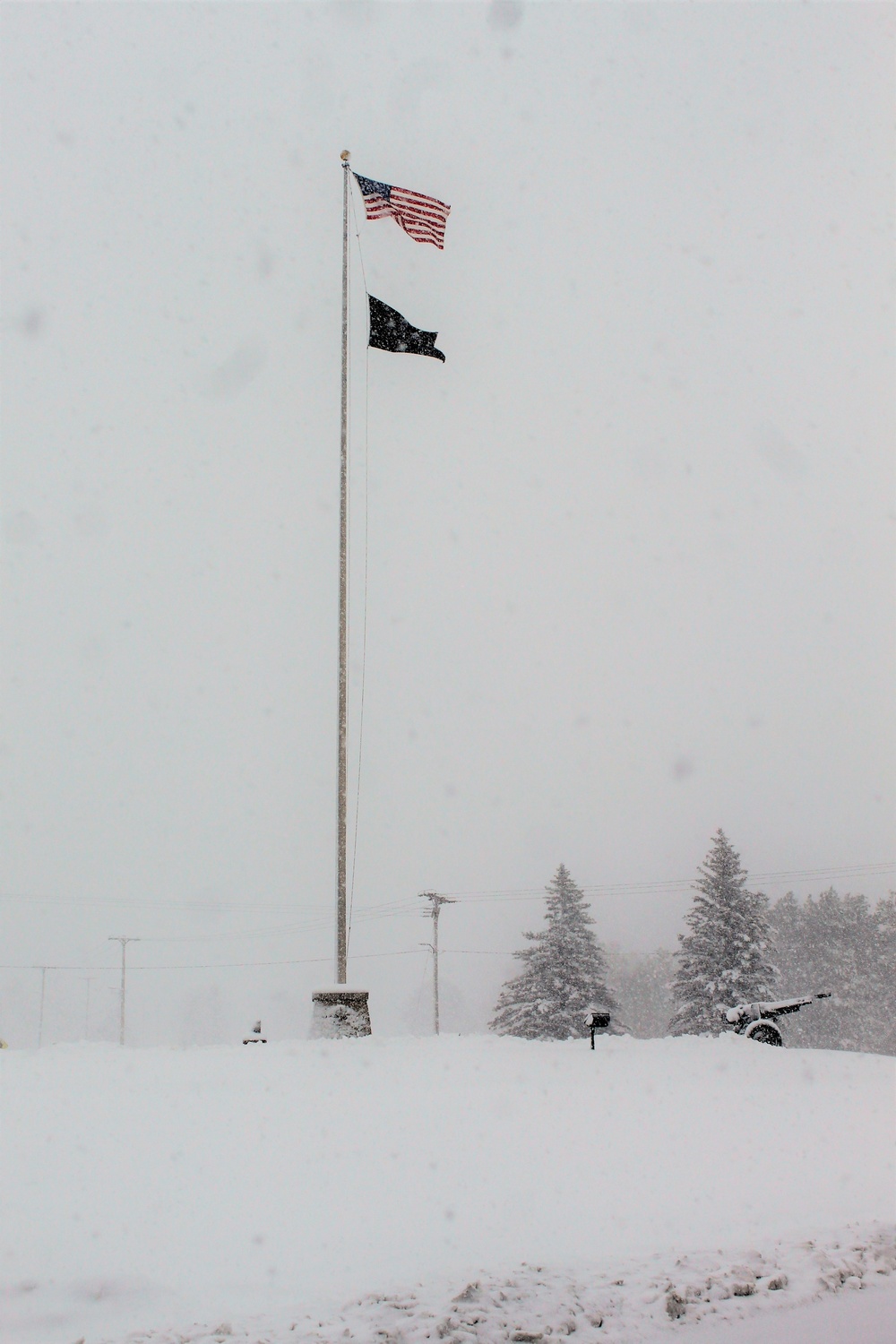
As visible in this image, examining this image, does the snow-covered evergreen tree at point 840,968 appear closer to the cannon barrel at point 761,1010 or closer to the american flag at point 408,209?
the cannon barrel at point 761,1010

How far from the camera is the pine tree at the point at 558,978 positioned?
32469 mm

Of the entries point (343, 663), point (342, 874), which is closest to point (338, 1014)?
point (342, 874)

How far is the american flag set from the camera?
12.9m

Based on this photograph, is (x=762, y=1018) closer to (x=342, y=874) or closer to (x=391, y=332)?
(x=342, y=874)

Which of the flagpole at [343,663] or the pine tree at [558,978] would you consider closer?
the flagpole at [343,663]

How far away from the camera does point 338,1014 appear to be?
28.9 ft

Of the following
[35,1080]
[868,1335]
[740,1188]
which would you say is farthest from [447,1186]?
[35,1080]

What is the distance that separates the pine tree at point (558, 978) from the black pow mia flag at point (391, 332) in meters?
26.6

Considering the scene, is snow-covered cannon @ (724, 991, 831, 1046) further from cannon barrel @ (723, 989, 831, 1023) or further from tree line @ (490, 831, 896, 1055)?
tree line @ (490, 831, 896, 1055)

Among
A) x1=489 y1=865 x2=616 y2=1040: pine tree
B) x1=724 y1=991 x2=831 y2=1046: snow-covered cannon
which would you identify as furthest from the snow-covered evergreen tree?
x1=724 y1=991 x2=831 y2=1046: snow-covered cannon

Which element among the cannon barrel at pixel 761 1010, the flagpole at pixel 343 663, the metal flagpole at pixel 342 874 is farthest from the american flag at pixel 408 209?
the cannon barrel at pixel 761 1010

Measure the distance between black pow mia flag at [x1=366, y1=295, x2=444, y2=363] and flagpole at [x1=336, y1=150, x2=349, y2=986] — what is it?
1.53ft

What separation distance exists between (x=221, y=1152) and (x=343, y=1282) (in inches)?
63.9

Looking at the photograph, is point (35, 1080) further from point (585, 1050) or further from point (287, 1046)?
point (585, 1050)
